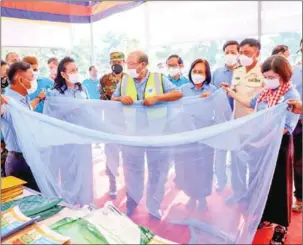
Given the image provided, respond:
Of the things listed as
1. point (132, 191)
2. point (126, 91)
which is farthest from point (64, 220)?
point (126, 91)

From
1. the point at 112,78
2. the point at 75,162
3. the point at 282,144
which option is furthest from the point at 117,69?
the point at 282,144

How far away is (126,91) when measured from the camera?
1.80 meters

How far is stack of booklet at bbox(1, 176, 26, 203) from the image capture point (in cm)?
134

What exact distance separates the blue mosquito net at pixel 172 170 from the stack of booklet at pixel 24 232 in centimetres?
28

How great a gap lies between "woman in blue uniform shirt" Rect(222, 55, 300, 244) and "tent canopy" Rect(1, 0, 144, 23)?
2296mm

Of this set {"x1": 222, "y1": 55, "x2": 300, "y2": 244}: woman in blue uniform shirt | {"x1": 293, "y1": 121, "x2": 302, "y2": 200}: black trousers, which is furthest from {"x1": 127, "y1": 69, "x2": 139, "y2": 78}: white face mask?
{"x1": 293, "y1": 121, "x2": 302, "y2": 200}: black trousers

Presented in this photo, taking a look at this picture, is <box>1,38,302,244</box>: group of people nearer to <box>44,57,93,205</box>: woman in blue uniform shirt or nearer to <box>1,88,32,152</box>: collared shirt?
<box>1,88,32,152</box>: collared shirt

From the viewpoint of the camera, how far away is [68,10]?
3.74m

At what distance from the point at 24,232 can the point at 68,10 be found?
3.26 m

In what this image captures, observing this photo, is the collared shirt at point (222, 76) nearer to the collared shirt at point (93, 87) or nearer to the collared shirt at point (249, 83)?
the collared shirt at point (249, 83)

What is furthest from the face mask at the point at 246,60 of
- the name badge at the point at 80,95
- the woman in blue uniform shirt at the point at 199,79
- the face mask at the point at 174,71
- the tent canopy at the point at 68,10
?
the tent canopy at the point at 68,10

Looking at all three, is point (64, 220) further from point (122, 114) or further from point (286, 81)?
point (286, 81)

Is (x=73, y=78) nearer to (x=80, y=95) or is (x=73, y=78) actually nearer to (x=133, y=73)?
(x=80, y=95)

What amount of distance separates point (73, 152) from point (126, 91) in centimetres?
53
